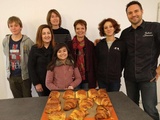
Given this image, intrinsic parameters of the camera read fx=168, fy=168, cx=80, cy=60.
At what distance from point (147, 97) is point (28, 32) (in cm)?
169

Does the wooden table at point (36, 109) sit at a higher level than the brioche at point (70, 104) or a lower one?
lower

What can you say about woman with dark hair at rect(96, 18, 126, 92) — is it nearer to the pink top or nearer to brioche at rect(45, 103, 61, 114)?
the pink top

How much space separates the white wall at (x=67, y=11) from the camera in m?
2.22

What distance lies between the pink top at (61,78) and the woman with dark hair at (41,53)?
0.21 m

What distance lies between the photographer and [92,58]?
6.06 ft

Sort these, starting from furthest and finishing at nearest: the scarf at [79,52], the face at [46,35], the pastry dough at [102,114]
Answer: the scarf at [79,52] < the face at [46,35] < the pastry dough at [102,114]

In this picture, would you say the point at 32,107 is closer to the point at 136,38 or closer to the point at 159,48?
the point at 136,38

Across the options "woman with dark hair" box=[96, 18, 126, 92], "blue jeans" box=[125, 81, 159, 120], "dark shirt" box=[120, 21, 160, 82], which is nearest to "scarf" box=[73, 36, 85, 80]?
"woman with dark hair" box=[96, 18, 126, 92]

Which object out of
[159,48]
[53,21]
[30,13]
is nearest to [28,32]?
[30,13]

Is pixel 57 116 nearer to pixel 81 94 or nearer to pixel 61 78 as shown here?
pixel 81 94

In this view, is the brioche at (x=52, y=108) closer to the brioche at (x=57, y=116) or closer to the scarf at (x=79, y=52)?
the brioche at (x=57, y=116)

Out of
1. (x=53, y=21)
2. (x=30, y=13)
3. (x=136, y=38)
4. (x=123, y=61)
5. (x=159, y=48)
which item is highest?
(x=30, y=13)

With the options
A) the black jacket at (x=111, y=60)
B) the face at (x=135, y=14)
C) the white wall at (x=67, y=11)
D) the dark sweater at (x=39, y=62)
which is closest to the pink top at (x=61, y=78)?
the dark sweater at (x=39, y=62)

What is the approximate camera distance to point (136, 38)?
5.28 ft
